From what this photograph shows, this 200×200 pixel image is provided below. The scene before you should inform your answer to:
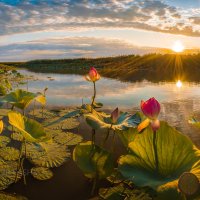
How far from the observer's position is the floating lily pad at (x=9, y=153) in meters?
3.39

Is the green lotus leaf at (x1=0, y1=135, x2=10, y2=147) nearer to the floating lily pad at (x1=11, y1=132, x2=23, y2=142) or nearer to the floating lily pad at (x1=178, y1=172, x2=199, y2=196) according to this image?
the floating lily pad at (x1=11, y1=132, x2=23, y2=142)

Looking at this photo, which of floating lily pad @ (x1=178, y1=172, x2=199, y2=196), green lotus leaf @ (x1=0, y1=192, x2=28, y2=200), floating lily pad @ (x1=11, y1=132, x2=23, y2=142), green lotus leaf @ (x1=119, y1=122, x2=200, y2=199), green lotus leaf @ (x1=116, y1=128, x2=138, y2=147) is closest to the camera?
floating lily pad @ (x1=178, y1=172, x2=199, y2=196)

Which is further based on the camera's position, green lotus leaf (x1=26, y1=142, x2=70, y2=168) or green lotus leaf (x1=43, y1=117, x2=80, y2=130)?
green lotus leaf (x1=43, y1=117, x2=80, y2=130)

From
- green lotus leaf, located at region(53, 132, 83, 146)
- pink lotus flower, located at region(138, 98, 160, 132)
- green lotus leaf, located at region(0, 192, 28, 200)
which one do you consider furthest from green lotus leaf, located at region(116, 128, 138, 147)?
green lotus leaf, located at region(53, 132, 83, 146)

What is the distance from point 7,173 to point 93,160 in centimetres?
102

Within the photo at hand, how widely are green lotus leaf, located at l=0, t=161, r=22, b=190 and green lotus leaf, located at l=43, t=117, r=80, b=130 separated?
4.87 feet

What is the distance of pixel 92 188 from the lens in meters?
2.86

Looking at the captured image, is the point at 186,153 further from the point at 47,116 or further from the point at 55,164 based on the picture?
the point at 47,116

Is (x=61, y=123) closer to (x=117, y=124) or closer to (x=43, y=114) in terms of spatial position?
(x=43, y=114)

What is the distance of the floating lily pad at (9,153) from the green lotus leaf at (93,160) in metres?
1.11

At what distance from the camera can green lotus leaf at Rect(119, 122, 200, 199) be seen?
2.06m

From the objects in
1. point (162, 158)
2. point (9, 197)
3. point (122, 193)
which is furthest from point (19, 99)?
point (162, 158)

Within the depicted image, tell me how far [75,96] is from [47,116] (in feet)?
10.6

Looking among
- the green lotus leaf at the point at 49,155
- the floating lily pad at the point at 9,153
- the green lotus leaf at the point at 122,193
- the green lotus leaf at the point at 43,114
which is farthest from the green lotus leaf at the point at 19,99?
the green lotus leaf at the point at 43,114
